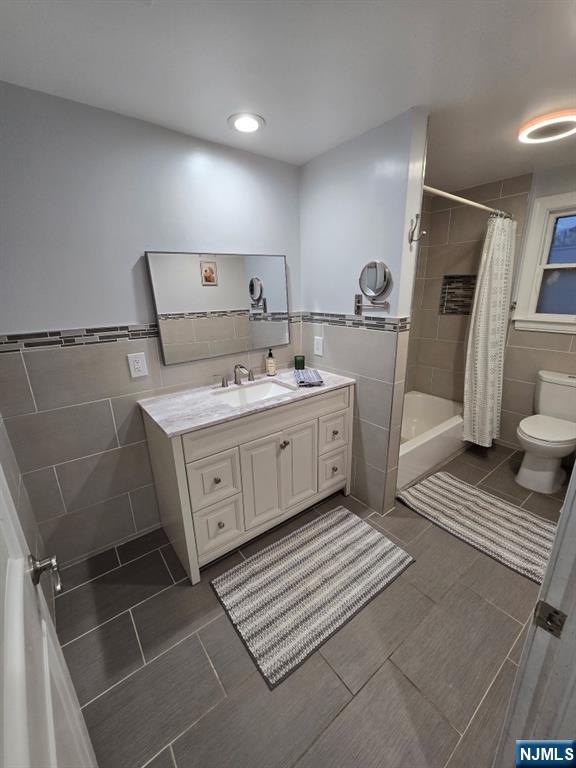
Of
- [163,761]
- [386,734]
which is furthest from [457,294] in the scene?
[163,761]

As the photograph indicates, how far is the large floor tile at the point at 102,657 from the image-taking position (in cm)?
120

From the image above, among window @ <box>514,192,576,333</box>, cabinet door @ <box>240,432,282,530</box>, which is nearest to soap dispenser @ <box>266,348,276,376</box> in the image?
cabinet door @ <box>240,432,282,530</box>

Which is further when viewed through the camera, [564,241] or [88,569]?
[564,241]

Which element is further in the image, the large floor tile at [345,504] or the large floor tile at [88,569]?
the large floor tile at [345,504]

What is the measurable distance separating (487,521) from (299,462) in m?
1.27

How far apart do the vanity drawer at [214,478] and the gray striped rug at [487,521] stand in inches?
49.6

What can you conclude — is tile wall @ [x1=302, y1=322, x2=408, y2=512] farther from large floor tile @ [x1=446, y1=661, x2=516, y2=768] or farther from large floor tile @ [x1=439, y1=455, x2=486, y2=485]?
large floor tile @ [x1=446, y1=661, x2=516, y2=768]

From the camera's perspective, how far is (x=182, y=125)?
157 centimetres

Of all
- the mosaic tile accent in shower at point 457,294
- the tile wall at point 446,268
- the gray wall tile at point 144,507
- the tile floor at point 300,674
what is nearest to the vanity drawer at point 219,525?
the tile floor at point 300,674

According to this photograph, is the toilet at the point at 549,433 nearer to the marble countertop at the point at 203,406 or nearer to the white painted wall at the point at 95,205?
the marble countertop at the point at 203,406

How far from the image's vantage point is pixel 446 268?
2.86 m

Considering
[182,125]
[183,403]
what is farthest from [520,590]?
[182,125]

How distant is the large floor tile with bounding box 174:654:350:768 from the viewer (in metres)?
1.01

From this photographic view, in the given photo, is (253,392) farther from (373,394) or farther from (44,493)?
(44,493)
